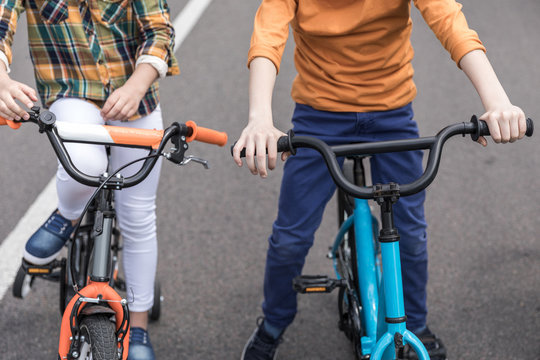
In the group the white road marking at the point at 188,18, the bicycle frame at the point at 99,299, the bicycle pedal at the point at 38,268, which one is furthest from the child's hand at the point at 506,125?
the white road marking at the point at 188,18

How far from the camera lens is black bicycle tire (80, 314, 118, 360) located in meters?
2.06

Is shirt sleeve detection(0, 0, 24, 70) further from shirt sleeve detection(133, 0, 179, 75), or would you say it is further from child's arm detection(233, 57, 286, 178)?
child's arm detection(233, 57, 286, 178)

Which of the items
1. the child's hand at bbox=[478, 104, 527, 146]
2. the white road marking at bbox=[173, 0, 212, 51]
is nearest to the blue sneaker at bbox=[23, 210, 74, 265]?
the child's hand at bbox=[478, 104, 527, 146]

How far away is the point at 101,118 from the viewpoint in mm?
2523

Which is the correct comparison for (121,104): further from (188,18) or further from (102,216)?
(188,18)

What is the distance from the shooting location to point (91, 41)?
2.52 m

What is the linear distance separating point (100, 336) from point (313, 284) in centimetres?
102

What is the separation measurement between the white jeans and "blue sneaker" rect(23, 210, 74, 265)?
96mm

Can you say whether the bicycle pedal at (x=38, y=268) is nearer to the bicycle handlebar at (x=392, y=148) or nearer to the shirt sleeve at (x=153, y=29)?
the shirt sleeve at (x=153, y=29)

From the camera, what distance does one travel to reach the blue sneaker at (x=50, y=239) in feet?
9.14

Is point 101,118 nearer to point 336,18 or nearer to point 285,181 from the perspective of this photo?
point 285,181

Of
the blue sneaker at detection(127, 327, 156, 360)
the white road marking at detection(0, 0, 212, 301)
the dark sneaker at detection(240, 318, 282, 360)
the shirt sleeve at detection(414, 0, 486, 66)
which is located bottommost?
the white road marking at detection(0, 0, 212, 301)

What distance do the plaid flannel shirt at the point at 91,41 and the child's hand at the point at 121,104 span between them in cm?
23

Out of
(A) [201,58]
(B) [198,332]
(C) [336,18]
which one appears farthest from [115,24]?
(A) [201,58]
